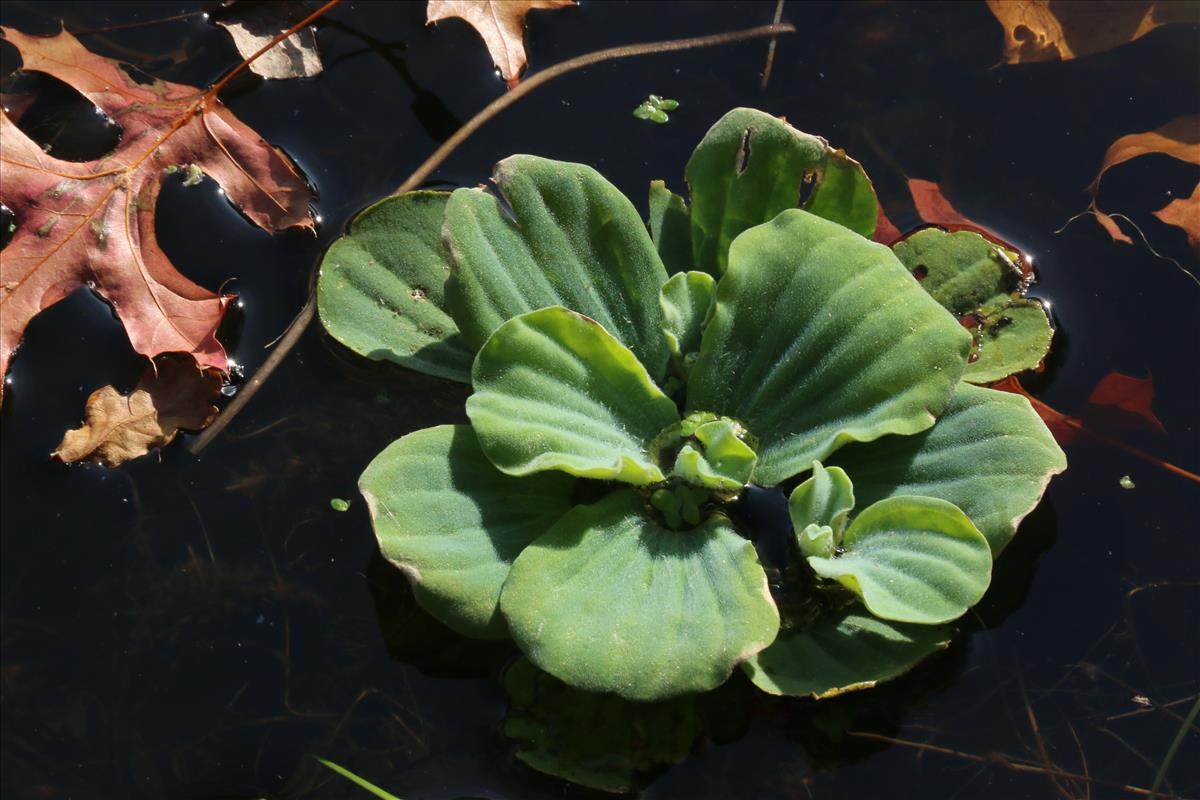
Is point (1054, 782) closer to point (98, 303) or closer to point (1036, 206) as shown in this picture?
point (1036, 206)

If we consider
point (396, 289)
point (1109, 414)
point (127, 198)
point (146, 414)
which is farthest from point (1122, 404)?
point (127, 198)

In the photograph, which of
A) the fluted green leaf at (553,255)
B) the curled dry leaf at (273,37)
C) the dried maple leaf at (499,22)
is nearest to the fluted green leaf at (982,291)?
the fluted green leaf at (553,255)

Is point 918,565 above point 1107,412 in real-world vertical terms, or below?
Answer: above

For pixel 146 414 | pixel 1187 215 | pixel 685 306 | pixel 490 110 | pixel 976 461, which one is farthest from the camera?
pixel 490 110

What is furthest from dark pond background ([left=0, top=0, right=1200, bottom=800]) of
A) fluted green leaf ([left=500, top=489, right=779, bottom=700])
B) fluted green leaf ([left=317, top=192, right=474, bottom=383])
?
fluted green leaf ([left=500, top=489, right=779, bottom=700])

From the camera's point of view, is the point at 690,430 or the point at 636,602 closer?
the point at 636,602

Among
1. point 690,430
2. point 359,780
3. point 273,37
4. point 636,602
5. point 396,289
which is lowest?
point 359,780

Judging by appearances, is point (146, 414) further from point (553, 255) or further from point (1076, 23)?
point (1076, 23)

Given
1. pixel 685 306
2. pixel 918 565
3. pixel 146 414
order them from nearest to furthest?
pixel 918 565, pixel 685 306, pixel 146 414
